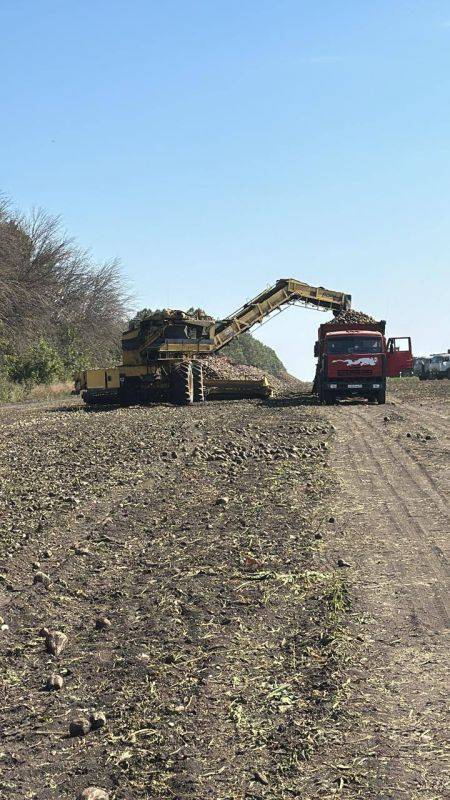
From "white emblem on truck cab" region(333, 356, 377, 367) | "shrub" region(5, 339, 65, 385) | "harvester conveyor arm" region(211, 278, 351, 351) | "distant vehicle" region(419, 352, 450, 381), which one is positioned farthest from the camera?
"distant vehicle" region(419, 352, 450, 381)

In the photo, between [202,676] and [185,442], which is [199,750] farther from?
[185,442]

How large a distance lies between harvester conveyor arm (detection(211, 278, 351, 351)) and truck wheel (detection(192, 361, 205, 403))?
423 cm

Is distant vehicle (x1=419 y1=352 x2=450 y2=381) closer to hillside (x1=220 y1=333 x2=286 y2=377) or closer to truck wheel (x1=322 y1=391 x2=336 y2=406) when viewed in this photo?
hillside (x1=220 y1=333 x2=286 y2=377)

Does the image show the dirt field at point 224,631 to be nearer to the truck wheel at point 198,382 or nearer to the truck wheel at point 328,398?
the truck wheel at point 328,398

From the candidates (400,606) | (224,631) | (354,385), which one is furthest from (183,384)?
(224,631)

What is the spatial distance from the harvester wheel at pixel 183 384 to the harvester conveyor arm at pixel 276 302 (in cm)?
512

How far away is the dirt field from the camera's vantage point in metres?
4.38

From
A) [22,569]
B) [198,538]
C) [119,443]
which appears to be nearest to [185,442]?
[119,443]

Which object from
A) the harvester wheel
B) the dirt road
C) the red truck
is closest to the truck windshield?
the red truck

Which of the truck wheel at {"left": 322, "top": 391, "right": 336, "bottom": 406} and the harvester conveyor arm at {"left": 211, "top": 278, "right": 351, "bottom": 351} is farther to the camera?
the harvester conveyor arm at {"left": 211, "top": 278, "right": 351, "bottom": 351}

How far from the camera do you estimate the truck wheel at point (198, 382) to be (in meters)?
29.0

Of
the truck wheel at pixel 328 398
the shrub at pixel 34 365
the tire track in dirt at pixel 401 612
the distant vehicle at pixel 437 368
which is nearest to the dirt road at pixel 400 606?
the tire track in dirt at pixel 401 612

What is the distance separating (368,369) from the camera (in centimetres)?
2767

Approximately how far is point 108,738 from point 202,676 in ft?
2.93
